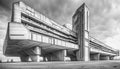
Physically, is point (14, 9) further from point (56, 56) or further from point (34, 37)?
point (56, 56)

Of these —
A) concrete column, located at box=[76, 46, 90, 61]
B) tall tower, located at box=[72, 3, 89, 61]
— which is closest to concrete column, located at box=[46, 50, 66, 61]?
concrete column, located at box=[76, 46, 90, 61]

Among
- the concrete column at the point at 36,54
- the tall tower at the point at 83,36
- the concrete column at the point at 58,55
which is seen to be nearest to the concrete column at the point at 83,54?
the tall tower at the point at 83,36

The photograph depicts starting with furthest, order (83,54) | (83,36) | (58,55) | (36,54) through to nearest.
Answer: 1. (83,36)
2. (83,54)
3. (58,55)
4. (36,54)

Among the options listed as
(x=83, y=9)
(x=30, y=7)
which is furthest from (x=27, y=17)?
(x=83, y=9)

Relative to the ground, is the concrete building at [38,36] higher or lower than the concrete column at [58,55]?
higher

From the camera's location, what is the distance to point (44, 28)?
29.4 m

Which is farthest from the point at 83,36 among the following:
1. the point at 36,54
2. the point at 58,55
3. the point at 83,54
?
the point at 36,54

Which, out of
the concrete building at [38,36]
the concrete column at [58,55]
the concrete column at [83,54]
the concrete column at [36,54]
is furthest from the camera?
the concrete column at [83,54]

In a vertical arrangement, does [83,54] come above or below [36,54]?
below

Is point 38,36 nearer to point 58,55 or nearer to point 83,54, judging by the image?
point 58,55

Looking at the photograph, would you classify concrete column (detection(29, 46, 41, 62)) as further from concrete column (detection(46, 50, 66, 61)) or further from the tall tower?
the tall tower

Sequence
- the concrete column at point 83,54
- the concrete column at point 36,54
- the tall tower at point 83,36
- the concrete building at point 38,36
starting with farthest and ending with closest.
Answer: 1. the tall tower at point 83,36
2. the concrete column at point 83,54
3. the concrete column at point 36,54
4. the concrete building at point 38,36

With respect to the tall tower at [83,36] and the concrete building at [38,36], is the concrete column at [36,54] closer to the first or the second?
the concrete building at [38,36]

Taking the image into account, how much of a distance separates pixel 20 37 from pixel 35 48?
21.7ft
